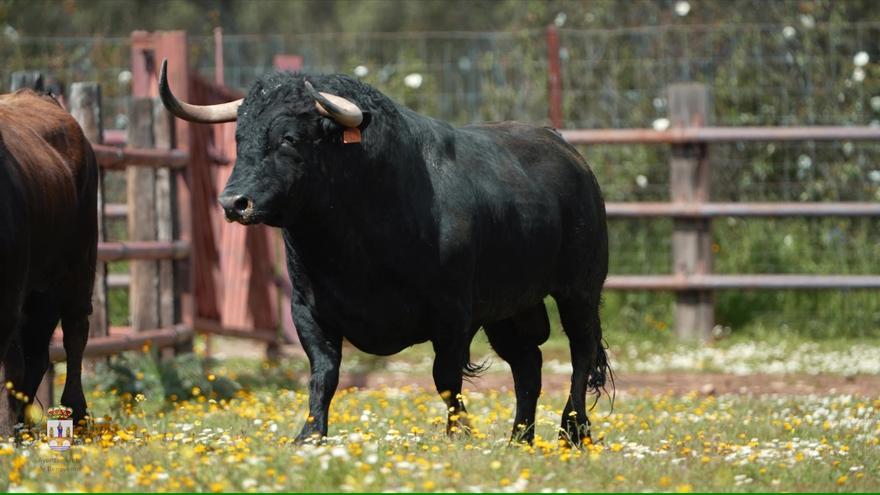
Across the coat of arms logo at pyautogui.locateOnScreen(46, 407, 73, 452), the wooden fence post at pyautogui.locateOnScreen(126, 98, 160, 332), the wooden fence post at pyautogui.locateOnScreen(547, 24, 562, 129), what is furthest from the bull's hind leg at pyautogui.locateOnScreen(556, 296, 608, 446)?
the wooden fence post at pyautogui.locateOnScreen(547, 24, 562, 129)

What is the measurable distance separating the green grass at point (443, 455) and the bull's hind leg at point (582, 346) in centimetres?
25

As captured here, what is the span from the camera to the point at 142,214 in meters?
10.7

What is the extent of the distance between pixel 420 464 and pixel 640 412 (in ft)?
14.4

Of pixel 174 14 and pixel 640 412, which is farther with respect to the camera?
pixel 174 14

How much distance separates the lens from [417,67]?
608 inches

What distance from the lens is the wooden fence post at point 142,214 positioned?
10617 millimetres

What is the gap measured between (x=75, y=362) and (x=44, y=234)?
77cm

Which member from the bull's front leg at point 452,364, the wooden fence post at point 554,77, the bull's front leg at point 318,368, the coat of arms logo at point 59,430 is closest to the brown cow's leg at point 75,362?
the coat of arms logo at point 59,430

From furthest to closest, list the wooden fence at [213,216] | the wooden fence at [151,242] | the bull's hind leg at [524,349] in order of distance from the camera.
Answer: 1. the wooden fence at [213,216]
2. the wooden fence at [151,242]
3. the bull's hind leg at [524,349]

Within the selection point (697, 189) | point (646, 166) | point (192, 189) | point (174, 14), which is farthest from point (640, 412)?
point (174, 14)

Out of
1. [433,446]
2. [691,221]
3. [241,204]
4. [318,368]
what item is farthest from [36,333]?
[691,221]

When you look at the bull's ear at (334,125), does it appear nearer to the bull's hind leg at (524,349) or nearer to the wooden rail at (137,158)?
the bull's hind leg at (524,349)

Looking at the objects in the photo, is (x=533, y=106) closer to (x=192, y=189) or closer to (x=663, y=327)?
(x=663, y=327)

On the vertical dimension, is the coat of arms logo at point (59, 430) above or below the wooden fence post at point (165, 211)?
below
